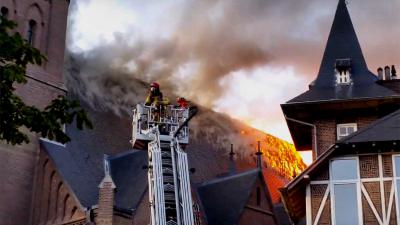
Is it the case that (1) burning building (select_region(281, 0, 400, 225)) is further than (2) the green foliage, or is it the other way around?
(1) burning building (select_region(281, 0, 400, 225))

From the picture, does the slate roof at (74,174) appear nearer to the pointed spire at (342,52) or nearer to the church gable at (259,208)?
the church gable at (259,208)

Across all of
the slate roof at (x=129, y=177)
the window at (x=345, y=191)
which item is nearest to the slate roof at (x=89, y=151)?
the slate roof at (x=129, y=177)

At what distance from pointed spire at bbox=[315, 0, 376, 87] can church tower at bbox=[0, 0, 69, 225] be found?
1314cm

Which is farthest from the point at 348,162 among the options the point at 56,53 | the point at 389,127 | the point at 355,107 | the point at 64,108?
the point at 56,53

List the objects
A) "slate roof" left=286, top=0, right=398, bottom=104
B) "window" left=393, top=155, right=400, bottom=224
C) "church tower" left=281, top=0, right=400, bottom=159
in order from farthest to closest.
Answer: "slate roof" left=286, top=0, right=398, bottom=104 < "church tower" left=281, top=0, right=400, bottom=159 < "window" left=393, top=155, right=400, bottom=224

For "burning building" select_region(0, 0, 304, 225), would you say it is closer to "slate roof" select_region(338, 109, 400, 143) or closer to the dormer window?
the dormer window

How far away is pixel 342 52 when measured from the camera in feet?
90.5

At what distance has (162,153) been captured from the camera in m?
20.6

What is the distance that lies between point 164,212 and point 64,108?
28.9 ft

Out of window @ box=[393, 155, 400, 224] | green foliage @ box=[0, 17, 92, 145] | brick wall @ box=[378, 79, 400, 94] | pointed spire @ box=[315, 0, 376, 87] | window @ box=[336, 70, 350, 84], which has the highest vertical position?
pointed spire @ box=[315, 0, 376, 87]

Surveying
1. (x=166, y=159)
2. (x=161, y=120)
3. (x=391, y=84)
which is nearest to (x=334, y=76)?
(x=391, y=84)

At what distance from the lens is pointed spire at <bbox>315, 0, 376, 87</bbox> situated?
86.7ft

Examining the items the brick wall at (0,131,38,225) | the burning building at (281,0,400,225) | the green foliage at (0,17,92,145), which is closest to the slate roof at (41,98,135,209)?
the brick wall at (0,131,38,225)

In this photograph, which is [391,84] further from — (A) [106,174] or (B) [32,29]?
(B) [32,29]
